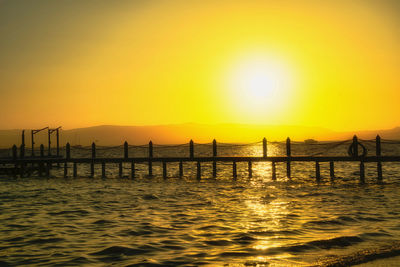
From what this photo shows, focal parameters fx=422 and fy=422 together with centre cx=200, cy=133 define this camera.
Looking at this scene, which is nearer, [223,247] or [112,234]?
[223,247]

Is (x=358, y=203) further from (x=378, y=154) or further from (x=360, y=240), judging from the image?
(x=378, y=154)

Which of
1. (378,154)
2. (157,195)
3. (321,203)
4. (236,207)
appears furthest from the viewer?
(378,154)

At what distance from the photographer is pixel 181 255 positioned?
8.51m

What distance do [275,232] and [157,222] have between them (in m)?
3.63

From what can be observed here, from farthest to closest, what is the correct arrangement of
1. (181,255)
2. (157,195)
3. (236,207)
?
1. (157,195)
2. (236,207)
3. (181,255)

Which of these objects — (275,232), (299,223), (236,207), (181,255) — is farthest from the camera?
(236,207)

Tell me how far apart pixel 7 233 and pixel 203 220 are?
5.36 metres

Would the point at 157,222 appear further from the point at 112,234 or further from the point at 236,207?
the point at 236,207

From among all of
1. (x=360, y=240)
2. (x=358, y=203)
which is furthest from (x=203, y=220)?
(x=358, y=203)

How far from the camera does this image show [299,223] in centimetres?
1170

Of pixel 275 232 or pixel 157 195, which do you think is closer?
pixel 275 232

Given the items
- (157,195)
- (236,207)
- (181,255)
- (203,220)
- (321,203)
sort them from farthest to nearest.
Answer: (157,195), (321,203), (236,207), (203,220), (181,255)

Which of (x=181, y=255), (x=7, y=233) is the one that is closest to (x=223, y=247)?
(x=181, y=255)

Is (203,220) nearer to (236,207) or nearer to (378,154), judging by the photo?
(236,207)
